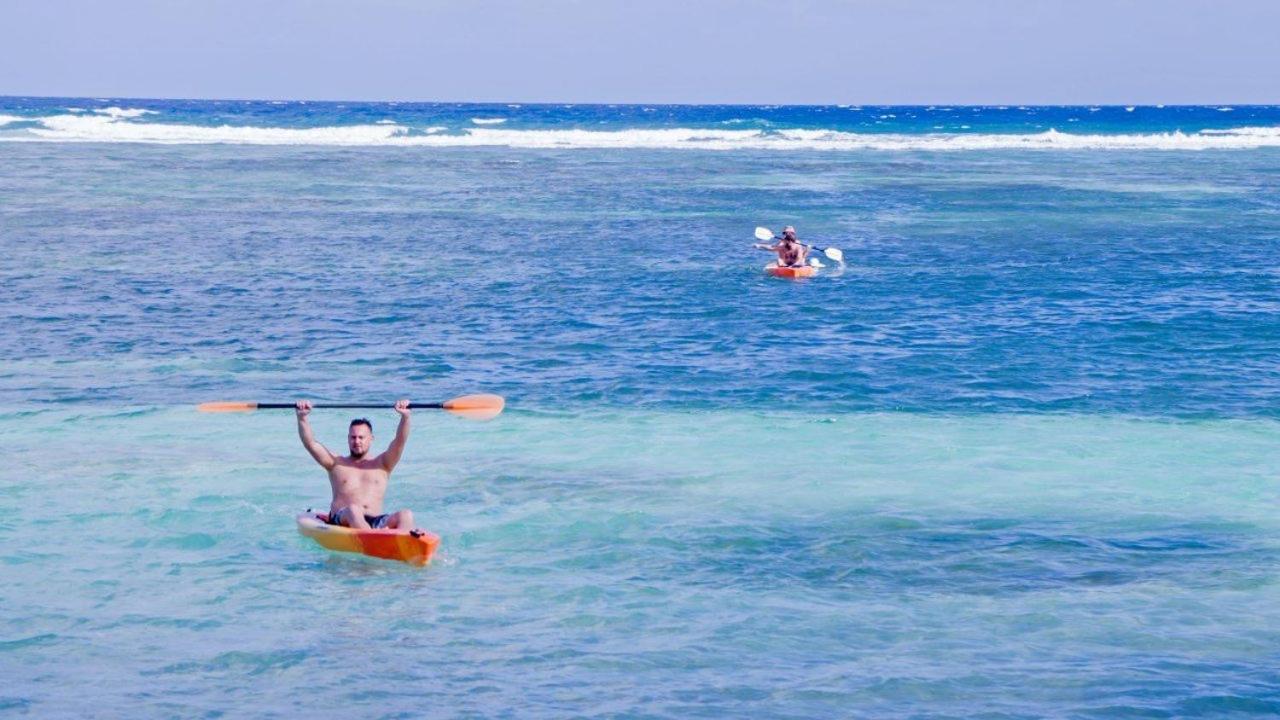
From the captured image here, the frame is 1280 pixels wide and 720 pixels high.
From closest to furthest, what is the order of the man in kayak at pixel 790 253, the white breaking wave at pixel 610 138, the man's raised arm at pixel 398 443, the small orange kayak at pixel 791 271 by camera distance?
the man's raised arm at pixel 398 443, the small orange kayak at pixel 791 271, the man in kayak at pixel 790 253, the white breaking wave at pixel 610 138

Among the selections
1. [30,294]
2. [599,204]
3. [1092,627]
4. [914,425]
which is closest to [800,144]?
[599,204]

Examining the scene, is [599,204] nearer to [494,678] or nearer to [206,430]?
[206,430]

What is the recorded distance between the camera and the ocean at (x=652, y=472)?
34.8 ft

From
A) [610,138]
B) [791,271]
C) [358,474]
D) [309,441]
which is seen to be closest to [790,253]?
[791,271]

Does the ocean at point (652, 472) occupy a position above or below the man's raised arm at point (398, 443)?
below

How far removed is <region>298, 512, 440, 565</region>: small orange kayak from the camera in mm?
12656

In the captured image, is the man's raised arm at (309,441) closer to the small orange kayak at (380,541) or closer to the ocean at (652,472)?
the small orange kayak at (380,541)

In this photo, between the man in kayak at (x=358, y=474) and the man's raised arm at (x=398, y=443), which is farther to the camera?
the man in kayak at (x=358, y=474)

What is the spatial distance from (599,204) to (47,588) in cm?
3400

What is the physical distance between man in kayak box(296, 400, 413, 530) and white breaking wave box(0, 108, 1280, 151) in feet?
218

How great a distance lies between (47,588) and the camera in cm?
1227

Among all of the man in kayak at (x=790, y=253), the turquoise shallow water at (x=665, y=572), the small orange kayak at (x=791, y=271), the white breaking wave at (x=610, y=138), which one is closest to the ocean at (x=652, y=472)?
the turquoise shallow water at (x=665, y=572)

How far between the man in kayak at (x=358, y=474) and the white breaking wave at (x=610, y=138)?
218 ft

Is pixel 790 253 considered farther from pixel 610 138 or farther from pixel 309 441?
pixel 610 138
